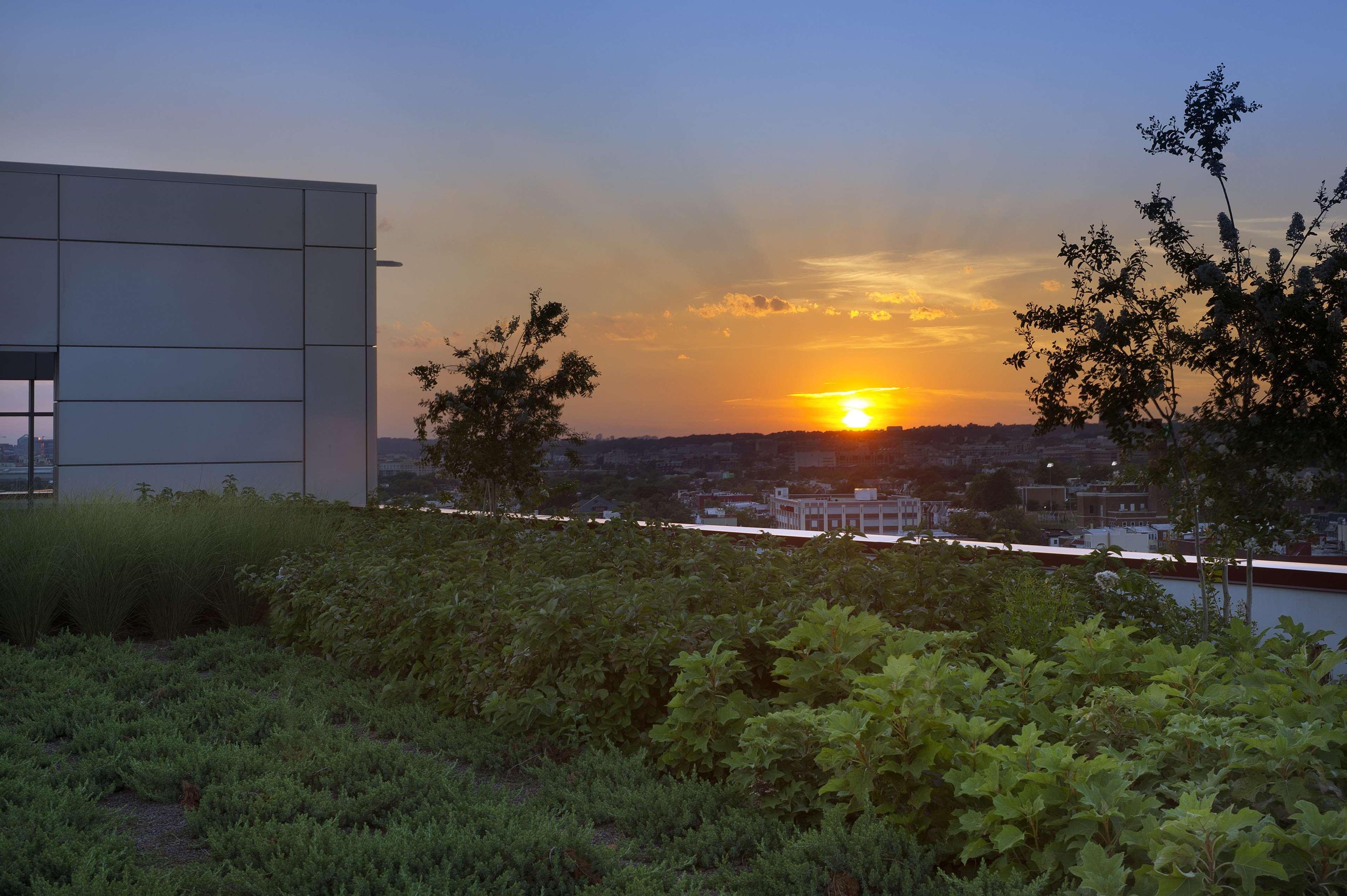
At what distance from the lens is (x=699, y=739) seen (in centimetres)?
355

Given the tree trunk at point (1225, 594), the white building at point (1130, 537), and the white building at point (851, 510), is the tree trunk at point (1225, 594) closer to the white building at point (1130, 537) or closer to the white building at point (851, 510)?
the white building at point (1130, 537)

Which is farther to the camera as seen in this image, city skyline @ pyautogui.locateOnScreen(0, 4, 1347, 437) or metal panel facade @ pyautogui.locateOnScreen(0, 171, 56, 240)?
metal panel facade @ pyautogui.locateOnScreen(0, 171, 56, 240)

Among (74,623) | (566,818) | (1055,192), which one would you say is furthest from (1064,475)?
(74,623)

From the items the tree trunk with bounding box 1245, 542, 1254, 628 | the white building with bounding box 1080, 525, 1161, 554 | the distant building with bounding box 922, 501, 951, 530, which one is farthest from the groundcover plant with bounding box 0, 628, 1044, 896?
the white building with bounding box 1080, 525, 1161, 554

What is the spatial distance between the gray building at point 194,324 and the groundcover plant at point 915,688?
10.2 meters

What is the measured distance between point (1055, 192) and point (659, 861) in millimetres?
10552

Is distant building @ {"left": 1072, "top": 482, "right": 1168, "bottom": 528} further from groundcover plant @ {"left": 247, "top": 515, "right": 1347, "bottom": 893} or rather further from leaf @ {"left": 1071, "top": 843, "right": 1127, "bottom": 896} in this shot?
leaf @ {"left": 1071, "top": 843, "right": 1127, "bottom": 896}

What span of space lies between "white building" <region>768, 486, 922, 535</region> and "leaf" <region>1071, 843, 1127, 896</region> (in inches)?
220

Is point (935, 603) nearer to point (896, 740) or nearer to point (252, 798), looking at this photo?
point (896, 740)

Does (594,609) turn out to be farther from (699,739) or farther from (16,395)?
(16,395)

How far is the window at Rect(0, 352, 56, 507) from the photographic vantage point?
15.4m

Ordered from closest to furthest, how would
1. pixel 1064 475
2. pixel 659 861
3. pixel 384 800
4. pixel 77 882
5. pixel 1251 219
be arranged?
pixel 77 882 → pixel 659 861 → pixel 384 800 → pixel 1251 219 → pixel 1064 475

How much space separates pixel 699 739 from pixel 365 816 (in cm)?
132

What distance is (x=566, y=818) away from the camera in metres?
3.28
